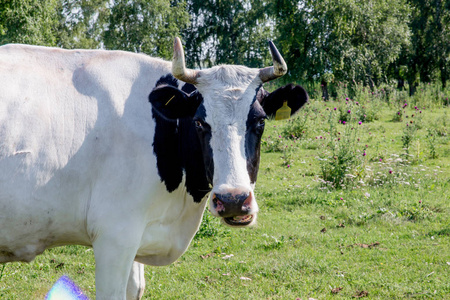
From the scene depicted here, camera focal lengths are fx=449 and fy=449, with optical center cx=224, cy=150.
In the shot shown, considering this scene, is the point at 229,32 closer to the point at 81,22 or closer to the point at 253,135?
the point at 81,22

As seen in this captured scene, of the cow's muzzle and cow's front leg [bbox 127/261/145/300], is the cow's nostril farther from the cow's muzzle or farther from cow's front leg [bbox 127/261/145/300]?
cow's front leg [bbox 127/261/145/300]

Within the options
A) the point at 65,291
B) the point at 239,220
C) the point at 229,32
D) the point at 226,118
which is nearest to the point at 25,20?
the point at 65,291

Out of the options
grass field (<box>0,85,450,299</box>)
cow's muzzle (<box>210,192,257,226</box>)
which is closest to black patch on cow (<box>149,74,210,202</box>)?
cow's muzzle (<box>210,192,257,226</box>)

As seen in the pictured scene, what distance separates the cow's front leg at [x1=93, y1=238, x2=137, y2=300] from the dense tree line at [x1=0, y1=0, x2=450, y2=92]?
1530 centimetres

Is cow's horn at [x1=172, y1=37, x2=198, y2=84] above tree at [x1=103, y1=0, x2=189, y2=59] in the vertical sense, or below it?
below

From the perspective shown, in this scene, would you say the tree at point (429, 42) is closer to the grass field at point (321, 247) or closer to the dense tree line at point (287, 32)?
the dense tree line at point (287, 32)

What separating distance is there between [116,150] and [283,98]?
4.42 ft

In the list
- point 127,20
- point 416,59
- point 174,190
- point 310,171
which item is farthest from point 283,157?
point 416,59

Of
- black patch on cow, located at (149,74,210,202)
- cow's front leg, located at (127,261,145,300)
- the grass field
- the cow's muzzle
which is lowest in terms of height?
the grass field

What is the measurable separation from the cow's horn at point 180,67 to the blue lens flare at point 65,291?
8.59ft

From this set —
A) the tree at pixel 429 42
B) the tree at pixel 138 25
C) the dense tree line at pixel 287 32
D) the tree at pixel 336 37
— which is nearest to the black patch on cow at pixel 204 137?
the dense tree line at pixel 287 32

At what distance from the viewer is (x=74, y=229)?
324 centimetres

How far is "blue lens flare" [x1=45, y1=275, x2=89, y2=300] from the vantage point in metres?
4.59

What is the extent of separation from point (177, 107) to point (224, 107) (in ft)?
1.51
